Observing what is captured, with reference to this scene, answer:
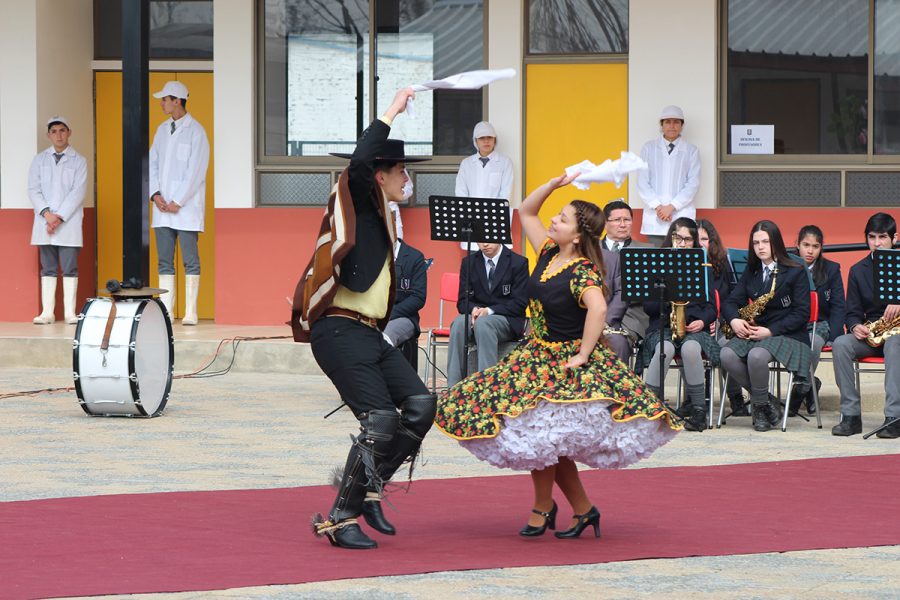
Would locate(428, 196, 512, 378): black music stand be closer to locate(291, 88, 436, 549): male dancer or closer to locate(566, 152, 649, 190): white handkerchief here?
locate(566, 152, 649, 190): white handkerchief

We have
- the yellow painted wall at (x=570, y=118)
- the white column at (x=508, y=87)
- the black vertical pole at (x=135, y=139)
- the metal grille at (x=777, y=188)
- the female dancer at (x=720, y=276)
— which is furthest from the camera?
the white column at (x=508, y=87)

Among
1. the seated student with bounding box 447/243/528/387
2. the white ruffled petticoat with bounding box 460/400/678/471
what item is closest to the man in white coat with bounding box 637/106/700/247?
the seated student with bounding box 447/243/528/387

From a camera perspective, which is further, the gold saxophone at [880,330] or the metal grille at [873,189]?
the metal grille at [873,189]

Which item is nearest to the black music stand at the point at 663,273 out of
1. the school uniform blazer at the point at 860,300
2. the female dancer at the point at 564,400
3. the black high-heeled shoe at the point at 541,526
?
the school uniform blazer at the point at 860,300

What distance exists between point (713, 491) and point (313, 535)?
2376 mm

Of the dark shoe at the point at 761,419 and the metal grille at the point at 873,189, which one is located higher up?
the metal grille at the point at 873,189

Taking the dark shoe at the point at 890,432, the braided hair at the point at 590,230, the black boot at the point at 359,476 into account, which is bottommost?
the dark shoe at the point at 890,432

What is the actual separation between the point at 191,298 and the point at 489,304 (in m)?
4.60

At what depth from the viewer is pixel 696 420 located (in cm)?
1119

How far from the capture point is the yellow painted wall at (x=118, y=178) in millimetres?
17188

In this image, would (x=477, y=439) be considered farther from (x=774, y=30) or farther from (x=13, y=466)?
(x=774, y=30)

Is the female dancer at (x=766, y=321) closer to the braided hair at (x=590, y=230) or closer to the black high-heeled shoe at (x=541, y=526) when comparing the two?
the braided hair at (x=590, y=230)

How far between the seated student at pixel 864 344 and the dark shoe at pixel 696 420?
87 centimetres

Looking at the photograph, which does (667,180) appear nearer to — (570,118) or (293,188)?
(570,118)
